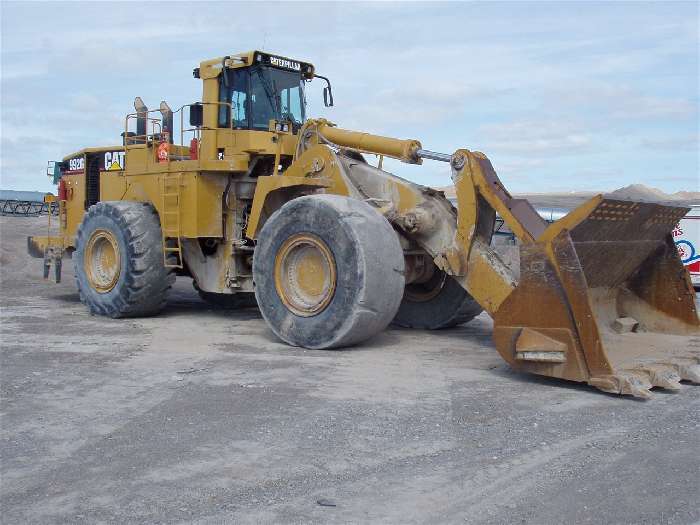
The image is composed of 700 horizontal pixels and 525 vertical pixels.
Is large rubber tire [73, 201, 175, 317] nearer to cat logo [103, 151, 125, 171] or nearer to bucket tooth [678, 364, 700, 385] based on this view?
cat logo [103, 151, 125, 171]

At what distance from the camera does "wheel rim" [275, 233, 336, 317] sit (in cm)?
848

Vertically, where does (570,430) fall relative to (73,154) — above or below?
below

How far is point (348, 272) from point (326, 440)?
120 inches

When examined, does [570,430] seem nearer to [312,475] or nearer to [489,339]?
[312,475]

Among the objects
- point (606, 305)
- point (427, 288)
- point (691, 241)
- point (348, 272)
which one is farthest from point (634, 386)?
point (691, 241)

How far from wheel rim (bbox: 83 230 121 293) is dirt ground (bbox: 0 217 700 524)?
8.80ft

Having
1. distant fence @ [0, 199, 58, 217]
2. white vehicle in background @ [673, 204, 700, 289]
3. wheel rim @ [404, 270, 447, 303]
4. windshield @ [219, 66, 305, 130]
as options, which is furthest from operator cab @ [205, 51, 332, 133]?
distant fence @ [0, 199, 58, 217]

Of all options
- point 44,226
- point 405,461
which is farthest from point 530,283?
point 44,226

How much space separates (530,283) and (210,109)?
546cm

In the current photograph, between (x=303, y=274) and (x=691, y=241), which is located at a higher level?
(x=691, y=241)

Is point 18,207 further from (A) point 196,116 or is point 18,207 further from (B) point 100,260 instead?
(A) point 196,116

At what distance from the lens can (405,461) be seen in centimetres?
488

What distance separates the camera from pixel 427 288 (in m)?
10.1

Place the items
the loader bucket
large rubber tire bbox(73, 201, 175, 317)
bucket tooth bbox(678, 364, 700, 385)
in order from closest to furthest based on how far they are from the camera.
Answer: the loader bucket → bucket tooth bbox(678, 364, 700, 385) → large rubber tire bbox(73, 201, 175, 317)
